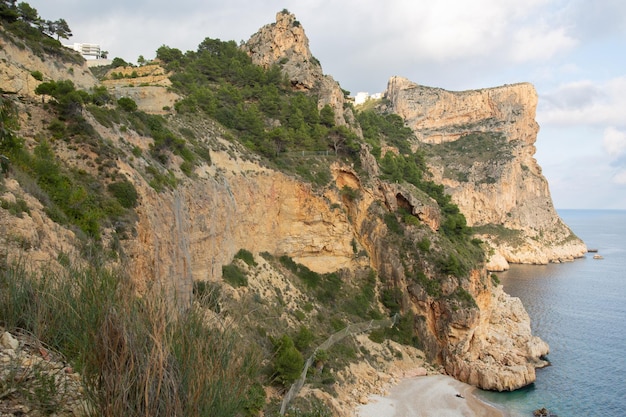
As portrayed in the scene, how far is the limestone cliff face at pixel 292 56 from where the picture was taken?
54.5m

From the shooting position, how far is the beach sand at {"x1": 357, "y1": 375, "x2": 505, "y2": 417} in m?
26.7

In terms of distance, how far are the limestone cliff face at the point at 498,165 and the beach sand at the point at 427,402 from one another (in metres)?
59.7

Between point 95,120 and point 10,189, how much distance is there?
9018 millimetres

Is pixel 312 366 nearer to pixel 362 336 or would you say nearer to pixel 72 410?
pixel 362 336

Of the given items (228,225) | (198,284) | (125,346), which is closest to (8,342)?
(125,346)

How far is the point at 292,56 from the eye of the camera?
58188 mm

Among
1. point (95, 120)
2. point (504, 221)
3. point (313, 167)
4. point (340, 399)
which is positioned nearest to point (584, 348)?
point (340, 399)

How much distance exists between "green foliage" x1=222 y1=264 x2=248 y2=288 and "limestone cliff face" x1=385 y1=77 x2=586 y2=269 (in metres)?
70.0

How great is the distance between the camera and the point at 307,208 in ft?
120

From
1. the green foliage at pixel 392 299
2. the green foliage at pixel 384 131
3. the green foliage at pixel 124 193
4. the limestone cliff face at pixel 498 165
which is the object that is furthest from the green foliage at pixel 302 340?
the limestone cliff face at pixel 498 165

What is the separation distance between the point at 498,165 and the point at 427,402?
87428 millimetres

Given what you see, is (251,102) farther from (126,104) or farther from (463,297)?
(463,297)

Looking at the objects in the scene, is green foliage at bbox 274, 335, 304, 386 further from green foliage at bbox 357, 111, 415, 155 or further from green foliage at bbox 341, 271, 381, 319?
green foliage at bbox 357, 111, 415, 155

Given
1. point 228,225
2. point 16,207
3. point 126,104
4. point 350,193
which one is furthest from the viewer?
point 350,193
